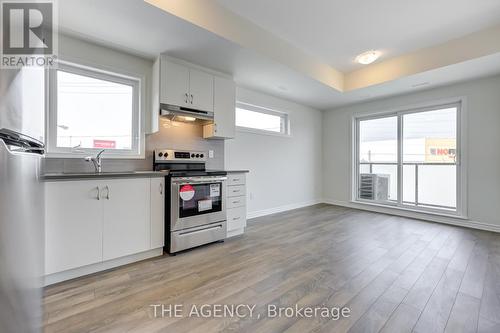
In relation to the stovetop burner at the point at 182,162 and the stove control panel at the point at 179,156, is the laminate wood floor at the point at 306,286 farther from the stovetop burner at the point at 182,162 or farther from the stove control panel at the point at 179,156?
the stove control panel at the point at 179,156

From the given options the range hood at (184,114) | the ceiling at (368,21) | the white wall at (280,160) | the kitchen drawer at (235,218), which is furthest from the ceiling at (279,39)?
the kitchen drawer at (235,218)

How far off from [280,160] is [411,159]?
2.58 metres

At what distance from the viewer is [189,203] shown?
2.56 m

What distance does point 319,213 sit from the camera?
4426 mm

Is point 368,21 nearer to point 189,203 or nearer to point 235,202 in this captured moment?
point 235,202

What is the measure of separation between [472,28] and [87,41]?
4.61 m

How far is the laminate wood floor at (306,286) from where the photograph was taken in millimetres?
1383

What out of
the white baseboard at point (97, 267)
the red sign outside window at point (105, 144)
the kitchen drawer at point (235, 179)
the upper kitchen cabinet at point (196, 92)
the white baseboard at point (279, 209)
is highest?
the upper kitchen cabinet at point (196, 92)

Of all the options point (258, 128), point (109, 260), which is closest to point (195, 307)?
point (109, 260)

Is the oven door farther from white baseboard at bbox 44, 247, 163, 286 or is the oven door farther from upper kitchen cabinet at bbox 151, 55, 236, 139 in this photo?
upper kitchen cabinet at bbox 151, 55, 236, 139

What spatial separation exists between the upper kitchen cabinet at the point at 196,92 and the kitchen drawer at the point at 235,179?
2.01ft

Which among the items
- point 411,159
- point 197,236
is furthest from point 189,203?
point 411,159

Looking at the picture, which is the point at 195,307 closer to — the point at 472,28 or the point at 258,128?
the point at 258,128

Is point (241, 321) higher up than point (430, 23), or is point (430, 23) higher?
point (430, 23)
